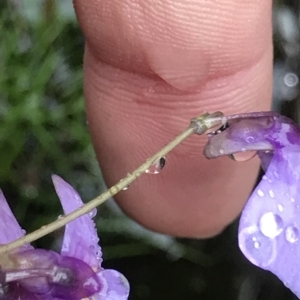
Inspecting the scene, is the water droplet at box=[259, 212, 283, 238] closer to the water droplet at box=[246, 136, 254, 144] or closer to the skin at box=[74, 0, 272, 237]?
the water droplet at box=[246, 136, 254, 144]

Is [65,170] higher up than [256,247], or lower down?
lower down

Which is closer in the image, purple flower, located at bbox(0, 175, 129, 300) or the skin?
purple flower, located at bbox(0, 175, 129, 300)

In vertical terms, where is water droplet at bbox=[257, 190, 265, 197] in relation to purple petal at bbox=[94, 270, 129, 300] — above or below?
above

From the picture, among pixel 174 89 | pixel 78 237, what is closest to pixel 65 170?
pixel 174 89

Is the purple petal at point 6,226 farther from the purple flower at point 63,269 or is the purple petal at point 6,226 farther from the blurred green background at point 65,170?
the blurred green background at point 65,170

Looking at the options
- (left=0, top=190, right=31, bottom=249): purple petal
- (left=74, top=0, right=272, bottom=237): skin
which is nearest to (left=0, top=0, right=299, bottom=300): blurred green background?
(left=74, top=0, right=272, bottom=237): skin

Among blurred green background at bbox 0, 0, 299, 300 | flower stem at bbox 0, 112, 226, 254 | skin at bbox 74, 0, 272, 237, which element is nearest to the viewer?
flower stem at bbox 0, 112, 226, 254

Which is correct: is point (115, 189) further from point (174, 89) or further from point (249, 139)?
point (174, 89)

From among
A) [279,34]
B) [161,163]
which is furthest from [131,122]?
[279,34]

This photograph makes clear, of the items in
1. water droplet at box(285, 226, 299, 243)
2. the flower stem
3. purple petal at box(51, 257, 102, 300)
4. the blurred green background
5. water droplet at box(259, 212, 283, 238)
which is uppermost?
the flower stem
